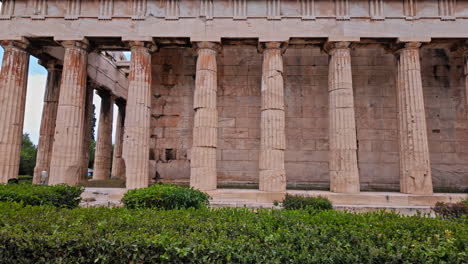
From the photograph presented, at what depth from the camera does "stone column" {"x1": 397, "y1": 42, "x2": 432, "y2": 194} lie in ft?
39.6

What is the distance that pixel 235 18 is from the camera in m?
13.0

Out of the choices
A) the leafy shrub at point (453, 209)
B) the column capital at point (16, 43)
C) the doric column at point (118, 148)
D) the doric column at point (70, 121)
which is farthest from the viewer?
the doric column at point (118, 148)

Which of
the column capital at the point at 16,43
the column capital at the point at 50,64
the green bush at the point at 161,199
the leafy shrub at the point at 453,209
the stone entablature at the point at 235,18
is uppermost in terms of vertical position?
the stone entablature at the point at 235,18

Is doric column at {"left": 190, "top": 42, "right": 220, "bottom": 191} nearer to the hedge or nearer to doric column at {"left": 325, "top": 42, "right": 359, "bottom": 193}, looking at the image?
doric column at {"left": 325, "top": 42, "right": 359, "bottom": 193}

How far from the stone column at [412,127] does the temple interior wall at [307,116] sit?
310 centimetres

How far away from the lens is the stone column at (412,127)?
12.1 m

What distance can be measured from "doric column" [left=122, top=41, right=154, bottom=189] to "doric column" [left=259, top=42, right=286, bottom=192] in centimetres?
536

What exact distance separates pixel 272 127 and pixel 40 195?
881cm

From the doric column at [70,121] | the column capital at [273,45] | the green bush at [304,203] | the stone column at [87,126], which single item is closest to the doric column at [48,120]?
the stone column at [87,126]

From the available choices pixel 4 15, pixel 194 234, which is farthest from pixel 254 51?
pixel 194 234

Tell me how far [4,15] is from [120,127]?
11.2 meters

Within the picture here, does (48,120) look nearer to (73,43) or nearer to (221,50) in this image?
(73,43)

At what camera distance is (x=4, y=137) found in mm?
12586

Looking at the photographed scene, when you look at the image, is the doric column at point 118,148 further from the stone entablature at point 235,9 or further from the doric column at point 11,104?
the stone entablature at point 235,9
